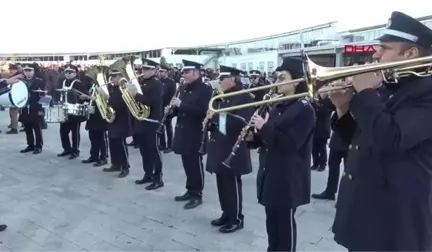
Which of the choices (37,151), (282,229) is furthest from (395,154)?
(37,151)

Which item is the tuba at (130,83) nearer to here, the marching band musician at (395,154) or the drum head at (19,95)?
the drum head at (19,95)

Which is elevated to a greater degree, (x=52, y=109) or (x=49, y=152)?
(x=52, y=109)

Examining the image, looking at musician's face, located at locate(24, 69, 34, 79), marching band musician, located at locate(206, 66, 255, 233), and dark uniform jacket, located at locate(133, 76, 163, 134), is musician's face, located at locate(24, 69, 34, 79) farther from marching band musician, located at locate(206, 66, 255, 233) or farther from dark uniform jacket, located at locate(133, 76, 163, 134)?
marching band musician, located at locate(206, 66, 255, 233)

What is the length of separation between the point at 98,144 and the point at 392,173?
22.4ft

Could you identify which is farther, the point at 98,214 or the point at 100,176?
the point at 100,176

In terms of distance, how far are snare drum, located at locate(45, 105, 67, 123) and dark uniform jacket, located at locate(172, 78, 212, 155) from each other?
3.36m

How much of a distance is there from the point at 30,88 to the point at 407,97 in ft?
27.1

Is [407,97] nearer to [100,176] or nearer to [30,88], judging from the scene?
[100,176]

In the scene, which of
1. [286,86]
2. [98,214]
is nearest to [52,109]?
[98,214]

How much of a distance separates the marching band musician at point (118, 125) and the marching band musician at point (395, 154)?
16.9ft

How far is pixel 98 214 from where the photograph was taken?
5172 millimetres

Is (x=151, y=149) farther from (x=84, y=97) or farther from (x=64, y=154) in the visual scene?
(x=64, y=154)

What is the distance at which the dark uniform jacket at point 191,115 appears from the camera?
5391 millimetres

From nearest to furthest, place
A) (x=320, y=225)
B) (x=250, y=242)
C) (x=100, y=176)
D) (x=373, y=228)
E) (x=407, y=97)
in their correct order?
(x=407, y=97) → (x=373, y=228) → (x=250, y=242) → (x=320, y=225) → (x=100, y=176)
